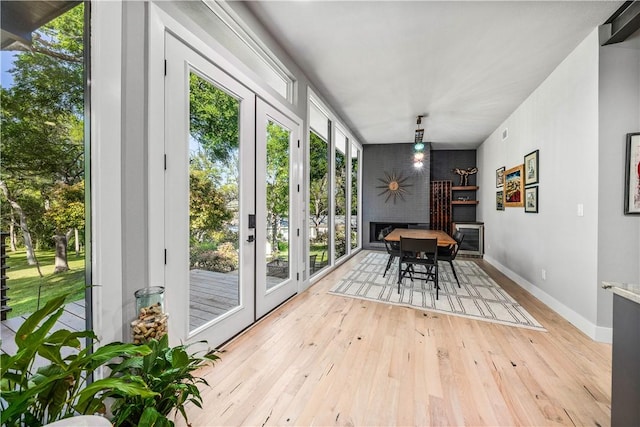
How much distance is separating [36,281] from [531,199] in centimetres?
487

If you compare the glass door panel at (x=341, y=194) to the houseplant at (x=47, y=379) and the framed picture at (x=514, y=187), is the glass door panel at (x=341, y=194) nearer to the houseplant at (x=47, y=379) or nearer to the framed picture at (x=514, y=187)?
the framed picture at (x=514, y=187)

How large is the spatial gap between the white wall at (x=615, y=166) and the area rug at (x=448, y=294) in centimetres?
75

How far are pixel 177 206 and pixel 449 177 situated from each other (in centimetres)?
721

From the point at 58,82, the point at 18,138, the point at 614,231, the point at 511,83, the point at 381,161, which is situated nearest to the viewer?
the point at 18,138

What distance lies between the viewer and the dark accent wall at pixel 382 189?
6734mm

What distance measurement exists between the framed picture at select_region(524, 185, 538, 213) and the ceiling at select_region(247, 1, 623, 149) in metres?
1.39

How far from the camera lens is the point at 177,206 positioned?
169 centimetres

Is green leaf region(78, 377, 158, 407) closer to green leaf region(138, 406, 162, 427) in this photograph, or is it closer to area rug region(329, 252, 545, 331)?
green leaf region(138, 406, 162, 427)

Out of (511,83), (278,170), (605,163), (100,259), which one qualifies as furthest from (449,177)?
(100,259)

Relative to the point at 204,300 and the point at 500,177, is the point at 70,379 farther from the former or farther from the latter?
the point at 500,177

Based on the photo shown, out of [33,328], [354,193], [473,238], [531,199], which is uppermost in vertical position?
[354,193]

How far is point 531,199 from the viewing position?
11.5 feet

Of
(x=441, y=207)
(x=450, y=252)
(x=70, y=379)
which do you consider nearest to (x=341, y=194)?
(x=450, y=252)

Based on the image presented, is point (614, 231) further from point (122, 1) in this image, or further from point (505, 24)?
point (122, 1)
